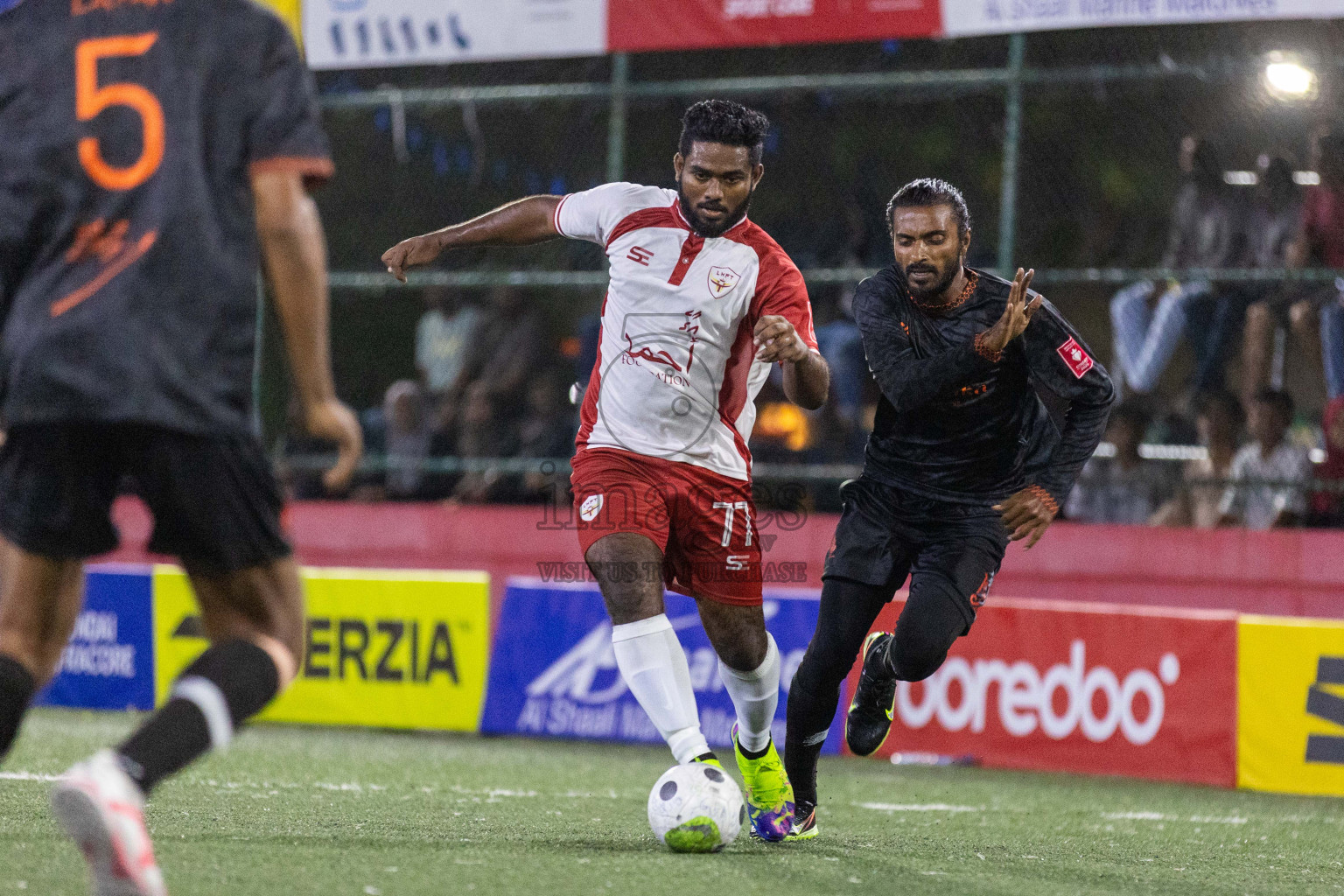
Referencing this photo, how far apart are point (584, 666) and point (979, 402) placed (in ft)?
14.0

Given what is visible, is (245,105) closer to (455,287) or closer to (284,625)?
(284,625)

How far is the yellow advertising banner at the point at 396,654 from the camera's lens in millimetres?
9578

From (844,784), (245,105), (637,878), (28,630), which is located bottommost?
(844,784)

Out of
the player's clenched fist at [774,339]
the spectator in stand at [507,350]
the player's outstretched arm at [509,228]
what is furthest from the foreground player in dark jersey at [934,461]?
the spectator in stand at [507,350]

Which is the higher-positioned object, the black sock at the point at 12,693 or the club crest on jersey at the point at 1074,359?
the club crest on jersey at the point at 1074,359

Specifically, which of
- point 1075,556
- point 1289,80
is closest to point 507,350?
point 1075,556

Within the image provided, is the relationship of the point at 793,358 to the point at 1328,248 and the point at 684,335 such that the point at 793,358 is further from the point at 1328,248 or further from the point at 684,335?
the point at 1328,248

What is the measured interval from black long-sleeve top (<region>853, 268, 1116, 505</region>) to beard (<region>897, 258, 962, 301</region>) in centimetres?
6

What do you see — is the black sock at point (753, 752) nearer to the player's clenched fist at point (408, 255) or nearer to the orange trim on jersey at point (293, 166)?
the player's clenched fist at point (408, 255)

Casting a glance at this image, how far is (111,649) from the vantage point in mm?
10188

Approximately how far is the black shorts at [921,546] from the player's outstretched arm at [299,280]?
242 cm

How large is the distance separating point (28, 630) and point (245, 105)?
119cm

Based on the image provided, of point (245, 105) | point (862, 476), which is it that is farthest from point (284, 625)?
point (862, 476)

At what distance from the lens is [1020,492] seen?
5.48 metres
